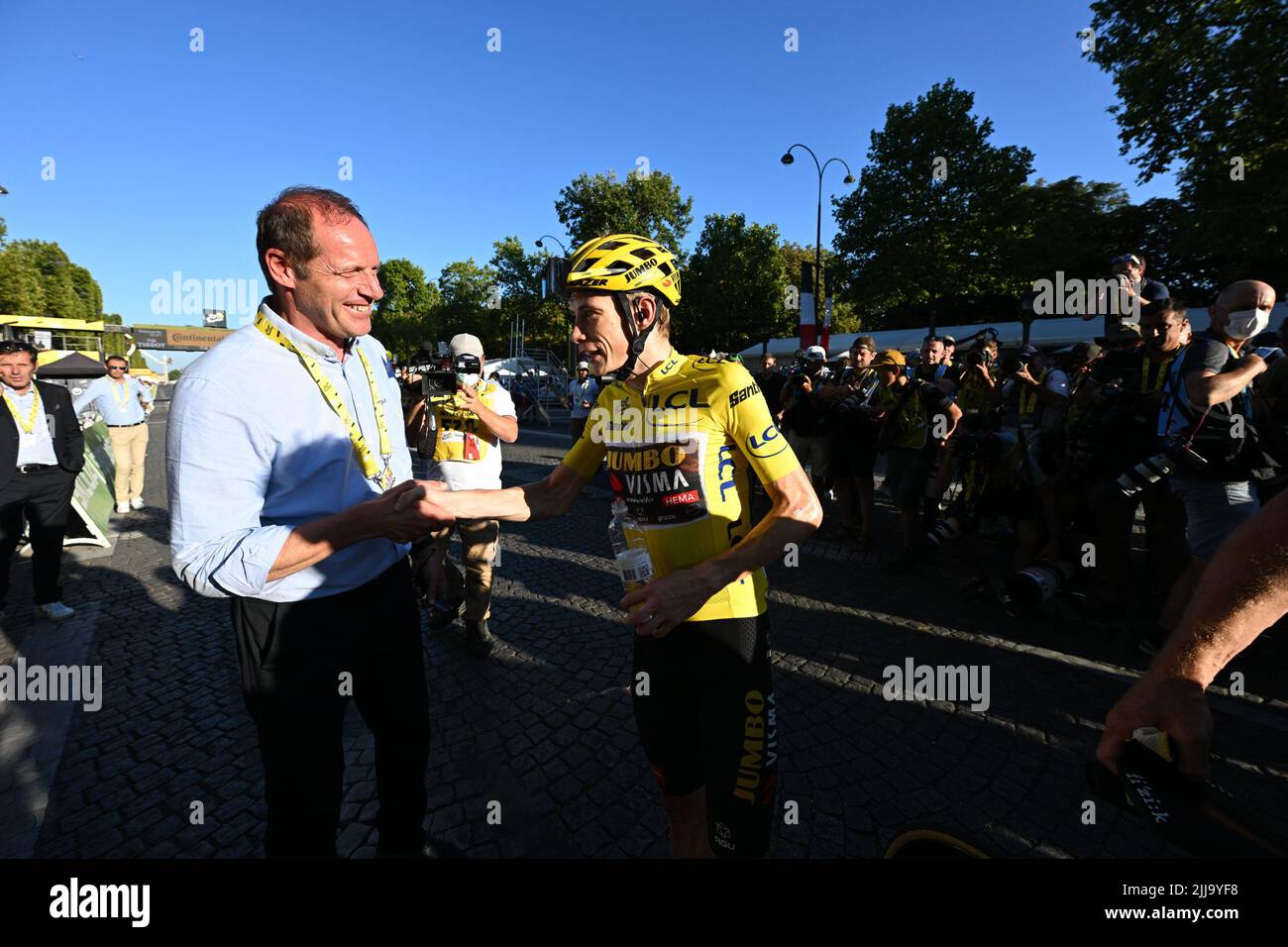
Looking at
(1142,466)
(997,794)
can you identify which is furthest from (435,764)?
(1142,466)

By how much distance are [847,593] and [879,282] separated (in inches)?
1097

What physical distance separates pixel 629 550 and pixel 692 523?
0.78 ft

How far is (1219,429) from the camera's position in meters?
3.55

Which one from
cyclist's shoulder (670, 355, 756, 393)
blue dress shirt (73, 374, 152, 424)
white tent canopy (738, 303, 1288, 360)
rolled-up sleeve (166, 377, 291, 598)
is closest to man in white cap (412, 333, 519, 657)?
cyclist's shoulder (670, 355, 756, 393)

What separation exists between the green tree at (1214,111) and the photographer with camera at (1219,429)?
15987 millimetres

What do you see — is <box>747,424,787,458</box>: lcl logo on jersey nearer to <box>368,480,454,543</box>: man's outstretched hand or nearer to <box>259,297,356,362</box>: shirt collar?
<box>368,480,454,543</box>: man's outstretched hand

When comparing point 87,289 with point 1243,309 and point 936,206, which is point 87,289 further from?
point 1243,309

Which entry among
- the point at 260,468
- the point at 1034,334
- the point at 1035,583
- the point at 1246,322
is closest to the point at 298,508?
the point at 260,468

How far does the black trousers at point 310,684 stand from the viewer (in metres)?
1.77

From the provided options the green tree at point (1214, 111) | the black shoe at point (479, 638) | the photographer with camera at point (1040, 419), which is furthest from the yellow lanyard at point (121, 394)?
the green tree at point (1214, 111)

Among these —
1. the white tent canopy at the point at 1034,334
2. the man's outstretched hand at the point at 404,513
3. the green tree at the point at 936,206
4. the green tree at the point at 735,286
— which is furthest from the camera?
the green tree at the point at 735,286

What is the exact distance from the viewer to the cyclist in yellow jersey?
5.58ft

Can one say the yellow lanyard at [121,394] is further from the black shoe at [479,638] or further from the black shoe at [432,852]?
the black shoe at [432,852]
